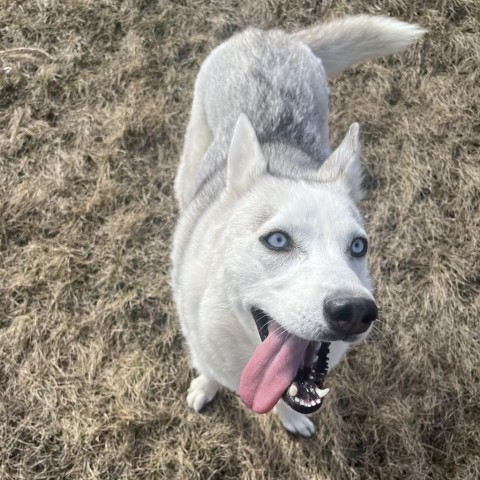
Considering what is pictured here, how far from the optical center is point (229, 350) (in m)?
2.63

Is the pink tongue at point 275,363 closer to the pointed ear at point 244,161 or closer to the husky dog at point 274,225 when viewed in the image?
the husky dog at point 274,225

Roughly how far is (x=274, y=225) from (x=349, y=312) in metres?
0.55

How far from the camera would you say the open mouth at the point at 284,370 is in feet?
7.36

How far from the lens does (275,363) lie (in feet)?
7.43

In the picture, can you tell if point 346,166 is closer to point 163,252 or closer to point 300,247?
point 300,247

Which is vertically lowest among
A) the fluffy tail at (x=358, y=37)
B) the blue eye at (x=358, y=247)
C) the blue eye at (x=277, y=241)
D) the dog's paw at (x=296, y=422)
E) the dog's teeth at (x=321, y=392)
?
the dog's paw at (x=296, y=422)

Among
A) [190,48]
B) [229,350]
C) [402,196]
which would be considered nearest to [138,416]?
[229,350]

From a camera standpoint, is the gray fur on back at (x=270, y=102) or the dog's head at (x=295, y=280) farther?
the gray fur on back at (x=270, y=102)

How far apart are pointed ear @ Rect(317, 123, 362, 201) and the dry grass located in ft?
5.28

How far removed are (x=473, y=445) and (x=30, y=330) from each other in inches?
135

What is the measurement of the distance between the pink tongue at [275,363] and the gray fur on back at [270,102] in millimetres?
1183

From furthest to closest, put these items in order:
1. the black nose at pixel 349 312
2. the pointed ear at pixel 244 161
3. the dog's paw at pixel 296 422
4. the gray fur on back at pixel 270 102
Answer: the dog's paw at pixel 296 422 → the gray fur on back at pixel 270 102 → the pointed ear at pixel 244 161 → the black nose at pixel 349 312

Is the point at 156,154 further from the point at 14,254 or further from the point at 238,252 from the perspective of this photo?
the point at 238,252

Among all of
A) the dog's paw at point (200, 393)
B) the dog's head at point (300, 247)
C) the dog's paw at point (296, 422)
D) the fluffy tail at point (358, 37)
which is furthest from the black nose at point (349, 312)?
the fluffy tail at point (358, 37)
